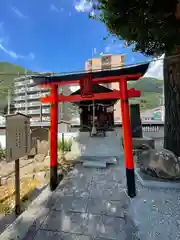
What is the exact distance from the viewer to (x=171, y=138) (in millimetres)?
5453

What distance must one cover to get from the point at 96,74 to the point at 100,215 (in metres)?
3.17

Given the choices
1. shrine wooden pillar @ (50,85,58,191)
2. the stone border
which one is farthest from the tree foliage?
the stone border

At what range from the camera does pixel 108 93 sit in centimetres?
386

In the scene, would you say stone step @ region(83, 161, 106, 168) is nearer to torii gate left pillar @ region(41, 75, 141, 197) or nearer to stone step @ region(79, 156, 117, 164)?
stone step @ region(79, 156, 117, 164)

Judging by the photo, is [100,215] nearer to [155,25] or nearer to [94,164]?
[94,164]

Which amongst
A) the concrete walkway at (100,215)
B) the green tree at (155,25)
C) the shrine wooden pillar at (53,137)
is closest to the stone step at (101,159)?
the concrete walkway at (100,215)

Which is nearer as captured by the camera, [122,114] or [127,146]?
[127,146]

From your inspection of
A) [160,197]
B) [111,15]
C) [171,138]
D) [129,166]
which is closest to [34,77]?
[111,15]

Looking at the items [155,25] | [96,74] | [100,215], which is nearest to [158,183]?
[100,215]

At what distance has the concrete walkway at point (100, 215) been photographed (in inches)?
95.9

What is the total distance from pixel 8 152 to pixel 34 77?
2.22 m

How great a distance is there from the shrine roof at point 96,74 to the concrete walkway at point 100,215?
290 cm

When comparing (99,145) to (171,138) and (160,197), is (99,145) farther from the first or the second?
(160,197)

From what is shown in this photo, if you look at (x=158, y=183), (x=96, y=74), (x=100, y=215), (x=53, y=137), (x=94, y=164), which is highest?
(x=96, y=74)
